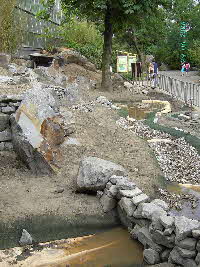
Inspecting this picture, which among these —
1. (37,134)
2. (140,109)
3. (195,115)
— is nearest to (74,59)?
(140,109)

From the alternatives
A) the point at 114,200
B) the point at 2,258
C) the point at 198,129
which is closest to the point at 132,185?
the point at 114,200

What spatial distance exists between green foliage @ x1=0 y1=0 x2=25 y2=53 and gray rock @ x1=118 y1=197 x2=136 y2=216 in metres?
15.9

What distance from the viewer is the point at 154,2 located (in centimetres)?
1909

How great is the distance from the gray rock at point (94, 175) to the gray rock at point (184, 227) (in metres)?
2.23

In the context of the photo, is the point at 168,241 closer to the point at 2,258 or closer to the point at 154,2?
the point at 2,258

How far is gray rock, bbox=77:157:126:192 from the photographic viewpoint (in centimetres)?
804

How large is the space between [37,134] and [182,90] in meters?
13.1

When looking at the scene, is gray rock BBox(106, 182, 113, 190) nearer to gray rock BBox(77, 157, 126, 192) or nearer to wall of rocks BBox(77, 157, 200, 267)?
wall of rocks BBox(77, 157, 200, 267)

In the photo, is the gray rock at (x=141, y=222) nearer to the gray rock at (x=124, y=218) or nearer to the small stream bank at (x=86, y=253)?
the gray rock at (x=124, y=218)

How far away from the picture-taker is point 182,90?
2070 centimetres

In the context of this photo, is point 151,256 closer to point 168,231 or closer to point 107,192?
point 168,231

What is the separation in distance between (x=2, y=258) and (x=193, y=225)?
2.88m

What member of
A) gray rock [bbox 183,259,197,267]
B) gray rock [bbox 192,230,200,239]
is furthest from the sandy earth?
gray rock [bbox 192,230,200,239]

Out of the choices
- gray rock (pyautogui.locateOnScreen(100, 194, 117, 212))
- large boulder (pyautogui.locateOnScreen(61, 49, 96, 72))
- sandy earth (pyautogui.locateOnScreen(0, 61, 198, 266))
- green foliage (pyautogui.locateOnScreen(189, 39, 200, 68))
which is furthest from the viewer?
green foliage (pyautogui.locateOnScreen(189, 39, 200, 68))
